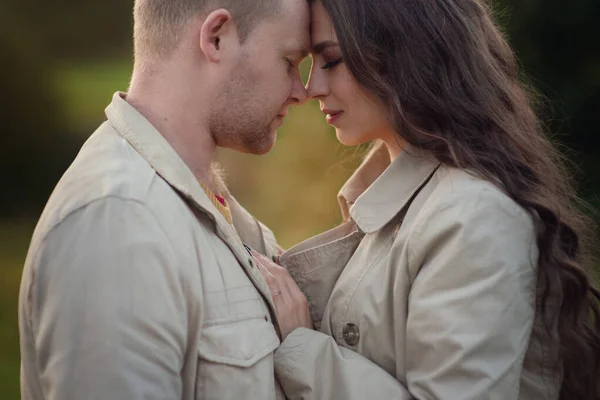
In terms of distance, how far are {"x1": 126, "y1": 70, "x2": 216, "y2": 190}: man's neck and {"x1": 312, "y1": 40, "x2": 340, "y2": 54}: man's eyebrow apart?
1.34 ft

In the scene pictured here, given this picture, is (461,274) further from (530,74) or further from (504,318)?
(530,74)

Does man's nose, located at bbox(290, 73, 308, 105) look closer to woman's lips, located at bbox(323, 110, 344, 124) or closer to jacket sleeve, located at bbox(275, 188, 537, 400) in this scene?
woman's lips, located at bbox(323, 110, 344, 124)

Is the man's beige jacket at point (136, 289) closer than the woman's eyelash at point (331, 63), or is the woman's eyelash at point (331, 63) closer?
the man's beige jacket at point (136, 289)

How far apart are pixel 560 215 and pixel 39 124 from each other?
14.2ft

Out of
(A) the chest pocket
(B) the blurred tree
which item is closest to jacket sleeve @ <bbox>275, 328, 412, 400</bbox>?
(A) the chest pocket

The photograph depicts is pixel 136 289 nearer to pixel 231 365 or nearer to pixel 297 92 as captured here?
pixel 231 365

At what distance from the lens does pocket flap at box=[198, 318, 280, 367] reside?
201cm

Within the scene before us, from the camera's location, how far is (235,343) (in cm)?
205

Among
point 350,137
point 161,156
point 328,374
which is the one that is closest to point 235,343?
point 328,374

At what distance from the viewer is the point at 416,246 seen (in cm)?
218

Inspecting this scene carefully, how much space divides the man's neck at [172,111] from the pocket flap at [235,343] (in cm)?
50

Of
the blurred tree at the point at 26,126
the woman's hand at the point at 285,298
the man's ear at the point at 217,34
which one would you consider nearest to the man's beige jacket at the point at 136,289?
the woman's hand at the point at 285,298

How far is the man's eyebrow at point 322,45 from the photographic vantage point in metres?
2.45

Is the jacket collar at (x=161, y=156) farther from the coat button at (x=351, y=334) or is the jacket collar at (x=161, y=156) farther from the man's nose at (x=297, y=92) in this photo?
the man's nose at (x=297, y=92)
